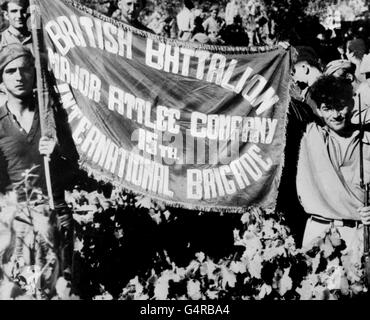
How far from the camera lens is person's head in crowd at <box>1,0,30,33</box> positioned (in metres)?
5.25

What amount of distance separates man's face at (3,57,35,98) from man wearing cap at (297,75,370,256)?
227 cm

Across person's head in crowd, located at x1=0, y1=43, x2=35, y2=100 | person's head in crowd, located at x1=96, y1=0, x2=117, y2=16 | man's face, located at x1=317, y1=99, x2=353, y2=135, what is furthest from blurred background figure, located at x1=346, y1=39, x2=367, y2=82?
person's head in crowd, located at x1=0, y1=43, x2=35, y2=100

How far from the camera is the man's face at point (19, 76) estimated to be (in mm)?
→ 5297

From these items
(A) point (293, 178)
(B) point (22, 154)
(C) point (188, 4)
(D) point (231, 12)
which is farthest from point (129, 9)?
(A) point (293, 178)

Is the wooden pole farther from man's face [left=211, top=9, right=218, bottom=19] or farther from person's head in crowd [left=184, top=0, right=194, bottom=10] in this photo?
man's face [left=211, top=9, right=218, bottom=19]

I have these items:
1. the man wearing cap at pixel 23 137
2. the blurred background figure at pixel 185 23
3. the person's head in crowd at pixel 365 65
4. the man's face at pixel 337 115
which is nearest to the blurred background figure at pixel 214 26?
the blurred background figure at pixel 185 23

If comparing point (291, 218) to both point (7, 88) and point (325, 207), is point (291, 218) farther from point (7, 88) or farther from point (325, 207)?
point (7, 88)

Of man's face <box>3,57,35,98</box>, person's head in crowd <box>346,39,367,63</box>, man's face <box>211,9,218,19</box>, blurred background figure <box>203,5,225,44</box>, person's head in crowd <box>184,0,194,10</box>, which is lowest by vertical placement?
man's face <box>3,57,35,98</box>

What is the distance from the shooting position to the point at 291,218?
5.88m

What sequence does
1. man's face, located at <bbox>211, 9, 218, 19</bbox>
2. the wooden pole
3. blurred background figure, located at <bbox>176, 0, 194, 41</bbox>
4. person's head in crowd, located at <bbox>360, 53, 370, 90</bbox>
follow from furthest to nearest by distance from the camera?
1. person's head in crowd, located at <bbox>360, 53, 370, 90</bbox>
2. man's face, located at <bbox>211, 9, 218, 19</bbox>
3. blurred background figure, located at <bbox>176, 0, 194, 41</bbox>
4. the wooden pole

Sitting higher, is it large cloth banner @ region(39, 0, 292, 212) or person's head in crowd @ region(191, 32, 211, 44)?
person's head in crowd @ region(191, 32, 211, 44)

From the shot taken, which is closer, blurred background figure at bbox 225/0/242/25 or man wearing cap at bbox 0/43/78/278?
man wearing cap at bbox 0/43/78/278

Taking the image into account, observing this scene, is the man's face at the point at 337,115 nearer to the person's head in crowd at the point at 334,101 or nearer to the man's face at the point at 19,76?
the person's head in crowd at the point at 334,101
